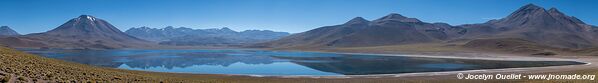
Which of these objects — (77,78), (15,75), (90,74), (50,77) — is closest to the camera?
(15,75)

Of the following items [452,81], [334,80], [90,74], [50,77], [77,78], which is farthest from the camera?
[334,80]

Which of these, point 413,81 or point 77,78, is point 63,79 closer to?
point 77,78

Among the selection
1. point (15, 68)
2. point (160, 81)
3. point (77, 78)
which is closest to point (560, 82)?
point (160, 81)

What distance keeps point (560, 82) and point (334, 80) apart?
23.0 m

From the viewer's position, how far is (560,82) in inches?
1410

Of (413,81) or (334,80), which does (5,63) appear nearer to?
(334,80)

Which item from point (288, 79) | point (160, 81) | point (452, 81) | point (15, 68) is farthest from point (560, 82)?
point (15, 68)

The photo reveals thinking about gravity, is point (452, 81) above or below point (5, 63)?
below

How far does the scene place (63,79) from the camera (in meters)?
29.8

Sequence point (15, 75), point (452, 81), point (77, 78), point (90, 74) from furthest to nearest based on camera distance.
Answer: point (452, 81)
point (90, 74)
point (77, 78)
point (15, 75)

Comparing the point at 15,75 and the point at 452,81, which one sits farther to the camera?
the point at 452,81

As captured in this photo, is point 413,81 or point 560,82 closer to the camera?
point 560,82

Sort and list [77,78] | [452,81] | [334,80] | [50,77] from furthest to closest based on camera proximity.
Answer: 1. [334,80]
2. [452,81]
3. [77,78]
4. [50,77]

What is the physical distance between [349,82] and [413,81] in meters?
7.24
